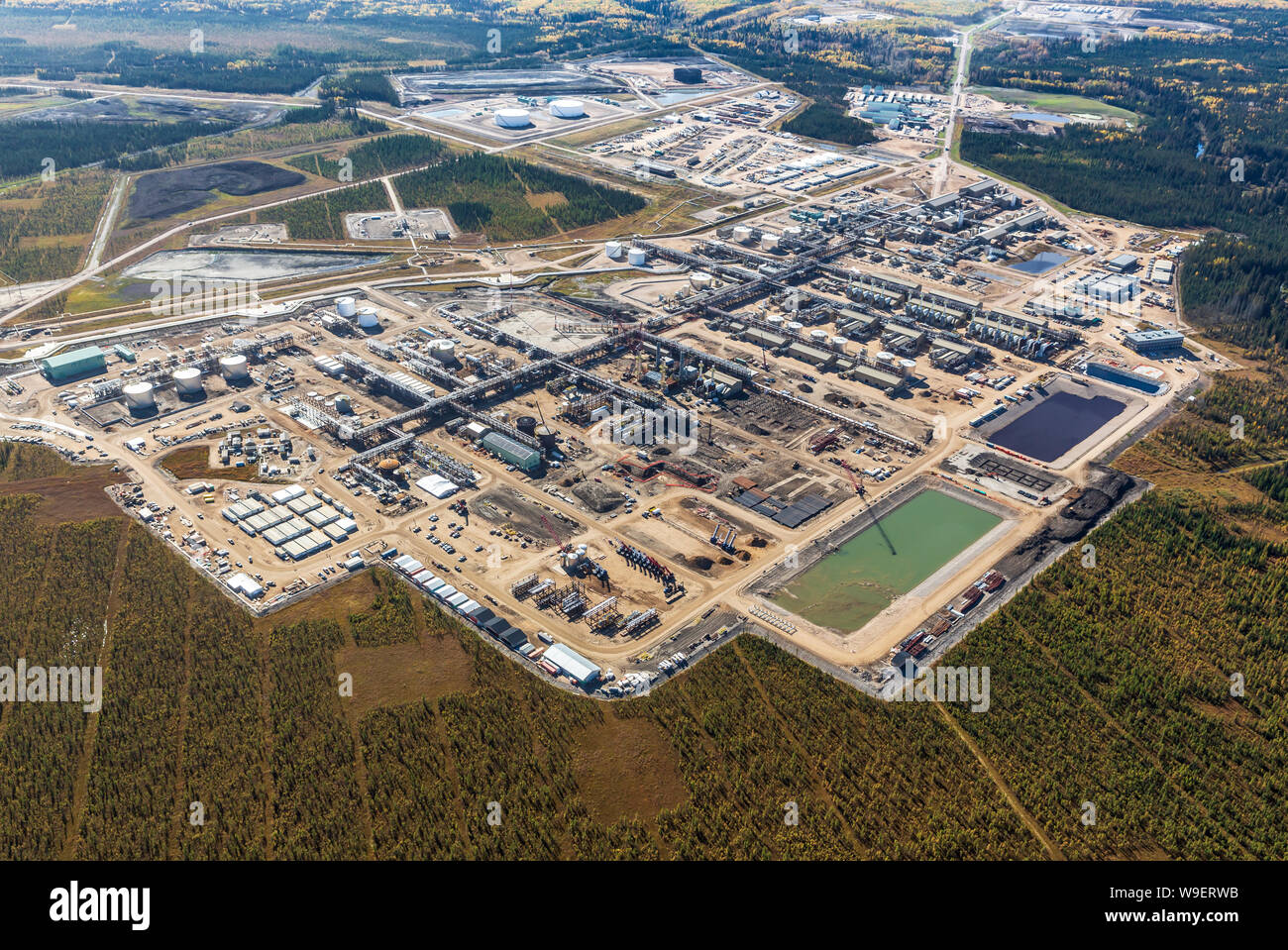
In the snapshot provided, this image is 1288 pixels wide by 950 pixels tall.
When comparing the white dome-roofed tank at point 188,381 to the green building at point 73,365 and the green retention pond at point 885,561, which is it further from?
the green retention pond at point 885,561

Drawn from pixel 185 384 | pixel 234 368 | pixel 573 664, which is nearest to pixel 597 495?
pixel 573 664

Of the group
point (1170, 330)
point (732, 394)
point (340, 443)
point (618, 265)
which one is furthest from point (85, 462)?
point (1170, 330)

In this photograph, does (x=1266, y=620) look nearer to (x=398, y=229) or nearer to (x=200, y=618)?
(x=200, y=618)

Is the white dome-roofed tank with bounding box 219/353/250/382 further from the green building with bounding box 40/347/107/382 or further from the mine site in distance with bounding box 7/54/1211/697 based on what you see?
the green building with bounding box 40/347/107/382

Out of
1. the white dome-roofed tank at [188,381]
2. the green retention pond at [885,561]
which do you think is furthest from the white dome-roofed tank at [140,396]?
the green retention pond at [885,561]

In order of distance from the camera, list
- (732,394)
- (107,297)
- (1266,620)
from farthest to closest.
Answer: (107,297) → (732,394) → (1266,620)

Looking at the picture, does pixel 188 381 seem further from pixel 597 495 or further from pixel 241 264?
pixel 597 495
